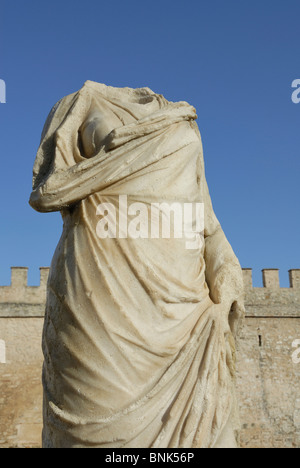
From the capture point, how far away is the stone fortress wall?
14609 mm

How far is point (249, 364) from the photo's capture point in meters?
16.0

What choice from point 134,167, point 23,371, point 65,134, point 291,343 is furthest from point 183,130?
point 291,343

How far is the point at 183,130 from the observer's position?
248 cm

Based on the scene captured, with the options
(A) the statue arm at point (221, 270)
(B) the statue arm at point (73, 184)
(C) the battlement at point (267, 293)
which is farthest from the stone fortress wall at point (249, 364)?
(B) the statue arm at point (73, 184)

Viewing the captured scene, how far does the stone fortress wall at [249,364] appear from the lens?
47.9 feet

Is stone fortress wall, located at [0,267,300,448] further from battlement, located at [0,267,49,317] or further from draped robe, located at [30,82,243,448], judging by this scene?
draped robe, located at [30,82,243,448]

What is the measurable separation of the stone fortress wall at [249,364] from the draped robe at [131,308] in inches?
511

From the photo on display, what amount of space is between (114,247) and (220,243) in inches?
23.3

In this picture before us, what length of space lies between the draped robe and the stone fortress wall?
13.0 metres

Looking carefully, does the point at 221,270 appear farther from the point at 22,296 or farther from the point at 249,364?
the point at 249,364

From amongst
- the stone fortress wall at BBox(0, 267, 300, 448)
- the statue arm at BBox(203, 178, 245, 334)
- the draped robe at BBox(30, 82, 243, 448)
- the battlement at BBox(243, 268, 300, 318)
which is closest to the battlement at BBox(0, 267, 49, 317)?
the stone fortress wall at BBox(0, 267, 300, 448)

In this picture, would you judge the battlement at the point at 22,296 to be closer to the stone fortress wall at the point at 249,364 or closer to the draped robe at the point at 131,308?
the stone fortress wall at the point at 249,364
